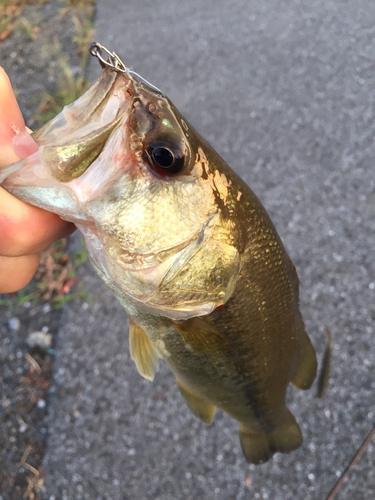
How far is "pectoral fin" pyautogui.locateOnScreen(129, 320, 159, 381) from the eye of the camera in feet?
4.37

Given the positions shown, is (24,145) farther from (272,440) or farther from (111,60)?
(272,440)

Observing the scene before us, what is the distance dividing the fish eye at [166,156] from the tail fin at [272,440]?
1152 mm

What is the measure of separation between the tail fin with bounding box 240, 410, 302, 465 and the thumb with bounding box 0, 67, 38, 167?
1.30 m

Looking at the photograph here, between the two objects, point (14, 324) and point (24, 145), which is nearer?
point (24, 145)

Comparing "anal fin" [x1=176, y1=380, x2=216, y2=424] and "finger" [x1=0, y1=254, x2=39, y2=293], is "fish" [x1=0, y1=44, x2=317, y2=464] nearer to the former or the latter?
"finger" [x1=0, y1=254, x2=39, y2=293]

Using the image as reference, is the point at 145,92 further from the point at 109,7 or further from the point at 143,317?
the point at 109,7

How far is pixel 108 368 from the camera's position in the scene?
2.34 meters

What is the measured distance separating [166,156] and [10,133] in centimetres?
35

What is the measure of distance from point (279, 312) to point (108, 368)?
146cm

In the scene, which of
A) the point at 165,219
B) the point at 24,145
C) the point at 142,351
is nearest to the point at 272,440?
the point at 142,351

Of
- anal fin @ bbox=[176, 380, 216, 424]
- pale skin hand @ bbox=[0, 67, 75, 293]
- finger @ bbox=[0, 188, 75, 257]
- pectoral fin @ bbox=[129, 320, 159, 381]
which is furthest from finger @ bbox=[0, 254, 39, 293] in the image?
anal fin @ bbox=[176, 380, 216, 424]

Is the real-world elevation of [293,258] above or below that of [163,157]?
below

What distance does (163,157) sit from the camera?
902 mm

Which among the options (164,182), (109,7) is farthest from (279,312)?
(109,7)
